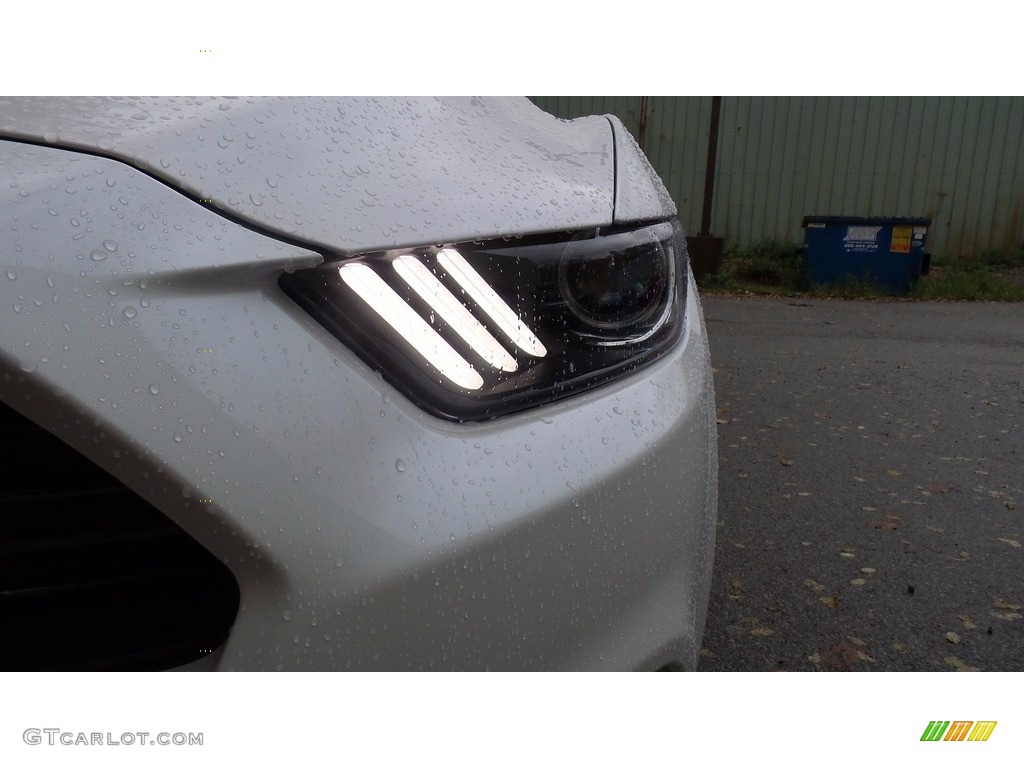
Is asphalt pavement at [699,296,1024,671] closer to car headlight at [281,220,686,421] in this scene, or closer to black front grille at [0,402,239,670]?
car headlight at [281,220,686,421]

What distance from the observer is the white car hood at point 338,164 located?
77 centimetres

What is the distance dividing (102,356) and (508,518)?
0.40 metres

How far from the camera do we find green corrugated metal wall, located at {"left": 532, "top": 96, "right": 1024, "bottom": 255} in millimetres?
8641

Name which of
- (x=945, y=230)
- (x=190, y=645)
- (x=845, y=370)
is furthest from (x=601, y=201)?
(x=945, y=230)

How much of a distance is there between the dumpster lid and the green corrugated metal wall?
467 mm

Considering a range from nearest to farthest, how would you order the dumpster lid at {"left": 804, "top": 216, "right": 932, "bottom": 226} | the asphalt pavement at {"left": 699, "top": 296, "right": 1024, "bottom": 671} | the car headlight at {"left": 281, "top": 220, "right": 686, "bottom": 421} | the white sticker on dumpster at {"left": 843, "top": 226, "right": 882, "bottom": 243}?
the car headlight at {"left": 281, "top": 220, "right": 686, "bottom": 421} < the asphalt pavement at {"left": 699, "top": 296, "right": 1024, "bottom": 671} < the dumpster lid at {"left": 804, "top": 216, "right": 932, "bottom": 226} < the white sticker on dumpster at {"left": 843, "top": 226, "right": 882, "bottom": 243}

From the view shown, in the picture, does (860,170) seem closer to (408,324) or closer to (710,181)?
(710,181)

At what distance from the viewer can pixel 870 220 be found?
8.84m

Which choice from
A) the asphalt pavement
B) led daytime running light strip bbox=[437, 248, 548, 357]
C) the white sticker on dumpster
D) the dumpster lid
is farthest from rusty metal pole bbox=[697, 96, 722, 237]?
→ led daytime running light strip bbox=[437, 248, 548, 357]

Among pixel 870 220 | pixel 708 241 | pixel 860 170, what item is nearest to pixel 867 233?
pixel 870 220

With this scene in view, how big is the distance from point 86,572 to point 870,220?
937cm

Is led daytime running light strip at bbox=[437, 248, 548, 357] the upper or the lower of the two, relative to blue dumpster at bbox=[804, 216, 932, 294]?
upper

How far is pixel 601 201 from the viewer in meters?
1.00

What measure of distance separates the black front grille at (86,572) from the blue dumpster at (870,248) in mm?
9139
